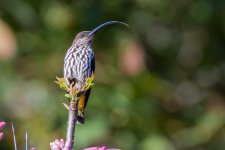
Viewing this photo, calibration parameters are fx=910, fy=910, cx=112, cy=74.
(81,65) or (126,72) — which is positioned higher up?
(126,72)

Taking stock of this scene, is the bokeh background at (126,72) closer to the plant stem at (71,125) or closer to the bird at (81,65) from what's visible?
the bird at (81,65)

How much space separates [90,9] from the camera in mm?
9570

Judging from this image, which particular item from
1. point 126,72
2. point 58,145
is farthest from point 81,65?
point 126,72

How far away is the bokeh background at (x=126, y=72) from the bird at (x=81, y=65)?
146 inches

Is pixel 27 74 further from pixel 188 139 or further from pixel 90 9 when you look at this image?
pixel 188 139

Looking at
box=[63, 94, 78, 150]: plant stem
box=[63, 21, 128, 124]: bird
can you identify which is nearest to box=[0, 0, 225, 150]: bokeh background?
box=[63, 21, 128, 124]: bird

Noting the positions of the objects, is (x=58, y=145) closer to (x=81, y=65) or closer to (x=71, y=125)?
(x=71, y=125)

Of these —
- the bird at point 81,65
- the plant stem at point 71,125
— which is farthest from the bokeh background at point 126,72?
the plant stem at point 71,125

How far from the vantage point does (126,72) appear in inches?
351

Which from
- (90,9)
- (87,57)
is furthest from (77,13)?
(87,57)

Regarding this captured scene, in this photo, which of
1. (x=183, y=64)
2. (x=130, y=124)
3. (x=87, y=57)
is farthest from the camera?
(x=183, y=64)

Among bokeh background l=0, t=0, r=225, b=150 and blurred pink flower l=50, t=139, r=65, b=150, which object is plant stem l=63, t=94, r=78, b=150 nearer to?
blurred pink flower l=50, t=139, r=65, b=150

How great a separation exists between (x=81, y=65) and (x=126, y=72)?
5.03 m

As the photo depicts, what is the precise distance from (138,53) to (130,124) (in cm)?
70
